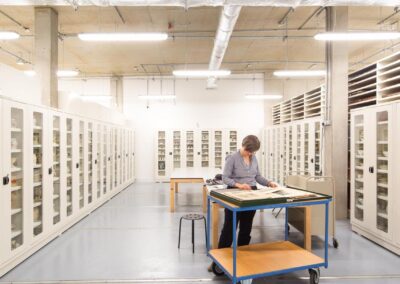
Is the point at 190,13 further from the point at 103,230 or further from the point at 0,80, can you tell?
the point at 103,230

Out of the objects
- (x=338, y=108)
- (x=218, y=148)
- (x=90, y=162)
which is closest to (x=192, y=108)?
(x=218, y=148)

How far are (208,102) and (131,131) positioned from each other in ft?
10.1

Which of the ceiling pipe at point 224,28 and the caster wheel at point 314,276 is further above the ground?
the ceiling pipe at point 224,28

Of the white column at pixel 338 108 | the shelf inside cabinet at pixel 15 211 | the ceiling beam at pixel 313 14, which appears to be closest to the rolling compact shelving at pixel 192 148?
the ceiling beam at pixel 313 14

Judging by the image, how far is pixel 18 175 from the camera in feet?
11.8

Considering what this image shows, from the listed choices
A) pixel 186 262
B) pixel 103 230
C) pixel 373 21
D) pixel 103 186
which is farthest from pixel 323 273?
pixel 373 21

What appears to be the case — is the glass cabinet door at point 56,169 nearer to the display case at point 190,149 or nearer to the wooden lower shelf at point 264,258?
the wooden lower shelf at point 264,258

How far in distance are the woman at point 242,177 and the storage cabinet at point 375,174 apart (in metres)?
1.74

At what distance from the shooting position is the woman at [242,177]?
10.5 feet

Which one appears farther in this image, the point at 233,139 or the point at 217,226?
the point at 233,139

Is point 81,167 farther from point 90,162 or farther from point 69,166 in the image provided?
point 69,166

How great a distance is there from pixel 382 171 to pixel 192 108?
785cm

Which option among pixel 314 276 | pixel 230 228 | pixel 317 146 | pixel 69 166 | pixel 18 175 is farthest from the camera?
pixel 317 146

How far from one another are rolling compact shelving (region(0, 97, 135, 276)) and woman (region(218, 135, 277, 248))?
93.0 inches
